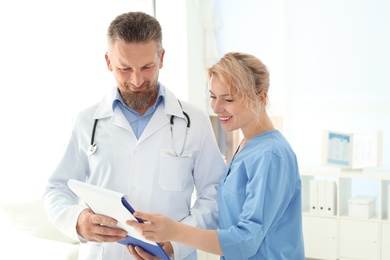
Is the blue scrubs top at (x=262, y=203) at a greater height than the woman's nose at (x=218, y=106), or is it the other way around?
the woman's nose at (x=218, y=106)

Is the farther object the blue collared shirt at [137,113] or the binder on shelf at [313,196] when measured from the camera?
the binder on shelf at [313,196]


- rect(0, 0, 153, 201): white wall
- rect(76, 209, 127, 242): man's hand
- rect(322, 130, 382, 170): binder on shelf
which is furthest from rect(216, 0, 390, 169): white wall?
rect(76, 209, 127, 242): man's hand

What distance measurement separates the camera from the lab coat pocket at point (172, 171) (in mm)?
1909

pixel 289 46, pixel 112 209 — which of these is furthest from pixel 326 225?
pixel 112 209

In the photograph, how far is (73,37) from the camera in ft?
12.3

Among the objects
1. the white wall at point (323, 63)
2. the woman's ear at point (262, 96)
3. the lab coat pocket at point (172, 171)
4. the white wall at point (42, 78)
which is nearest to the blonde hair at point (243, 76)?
the woman's ear at point (262, 96)

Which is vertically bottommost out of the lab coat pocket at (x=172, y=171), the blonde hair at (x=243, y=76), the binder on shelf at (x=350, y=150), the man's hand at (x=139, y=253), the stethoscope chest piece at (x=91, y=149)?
the binder on shelf at (x=350, y=150)

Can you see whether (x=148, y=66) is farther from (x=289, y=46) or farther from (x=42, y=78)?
(x=289, y=46)

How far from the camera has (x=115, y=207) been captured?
5.25ft

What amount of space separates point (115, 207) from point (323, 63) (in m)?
3.58

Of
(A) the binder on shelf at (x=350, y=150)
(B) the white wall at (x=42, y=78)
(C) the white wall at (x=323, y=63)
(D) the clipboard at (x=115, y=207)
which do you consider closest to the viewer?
(D) the clipboard at (x=115, y=207)

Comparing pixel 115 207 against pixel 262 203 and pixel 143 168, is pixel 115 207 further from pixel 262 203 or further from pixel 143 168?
pixel 262 203

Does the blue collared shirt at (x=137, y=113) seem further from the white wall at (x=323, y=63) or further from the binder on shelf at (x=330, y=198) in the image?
the white wall at (x=323, y=63)

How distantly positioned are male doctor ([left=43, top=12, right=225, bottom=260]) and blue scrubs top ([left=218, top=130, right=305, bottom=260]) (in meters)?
0.13
